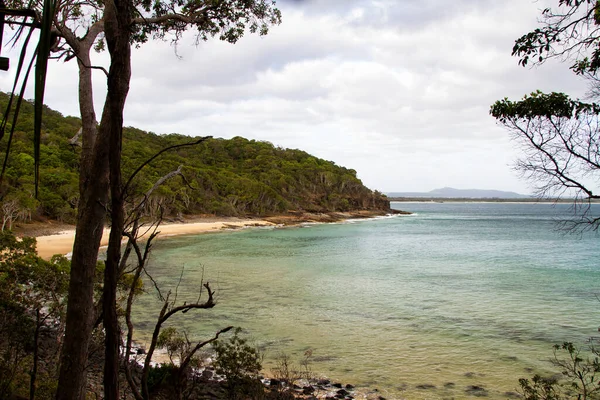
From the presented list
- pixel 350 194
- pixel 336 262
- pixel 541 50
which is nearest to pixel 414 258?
pixel 336 262

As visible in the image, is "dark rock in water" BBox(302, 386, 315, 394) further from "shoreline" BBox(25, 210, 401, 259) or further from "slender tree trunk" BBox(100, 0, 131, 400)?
"shoreline" BBox(25, 210, 401, 259)

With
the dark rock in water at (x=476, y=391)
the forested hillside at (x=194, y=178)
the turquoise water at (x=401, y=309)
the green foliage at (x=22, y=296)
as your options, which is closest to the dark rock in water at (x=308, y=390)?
the turquoise water at (x=401, y=309)

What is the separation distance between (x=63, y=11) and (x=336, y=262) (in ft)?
→ 77.9

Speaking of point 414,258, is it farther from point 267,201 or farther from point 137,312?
point 267,201

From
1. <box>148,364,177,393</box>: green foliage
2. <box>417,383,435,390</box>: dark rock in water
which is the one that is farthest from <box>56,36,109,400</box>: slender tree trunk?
<box>417,383,435,390</box>: dark rock in water

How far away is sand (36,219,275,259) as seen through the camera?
74.2 feet

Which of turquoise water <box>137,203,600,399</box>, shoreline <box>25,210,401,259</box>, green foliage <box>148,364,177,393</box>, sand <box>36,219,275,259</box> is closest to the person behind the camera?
green foliage <box>148,364,177,393</box>

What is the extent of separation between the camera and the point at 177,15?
4.86 meters

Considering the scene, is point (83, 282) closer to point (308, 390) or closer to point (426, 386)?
point (308, 390)

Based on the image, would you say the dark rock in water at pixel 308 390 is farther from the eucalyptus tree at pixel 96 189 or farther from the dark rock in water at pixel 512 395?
the eucalyptus tree at pixel 96 189

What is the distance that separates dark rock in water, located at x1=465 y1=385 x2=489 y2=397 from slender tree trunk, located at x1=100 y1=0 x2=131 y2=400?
24.9 feet

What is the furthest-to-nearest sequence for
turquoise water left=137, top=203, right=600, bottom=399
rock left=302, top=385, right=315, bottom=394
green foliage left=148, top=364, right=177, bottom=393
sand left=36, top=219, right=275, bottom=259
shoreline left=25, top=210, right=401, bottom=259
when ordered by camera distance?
shoreline left=25, top=210, right=401, bottom=259, sand left=36, top=219, right=275, bottom=259, turquoise water left=137, top=203, right=600, bottom=399, rock left=302, top=385, right=315, bottom=394, green foliage left=148, top=364, right=177, bottom=393

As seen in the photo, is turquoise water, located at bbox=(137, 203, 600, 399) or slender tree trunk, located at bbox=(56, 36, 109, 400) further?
turquoise water, located at bbox=(137, 203, 600, 399)

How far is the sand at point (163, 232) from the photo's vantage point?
74.2ft
